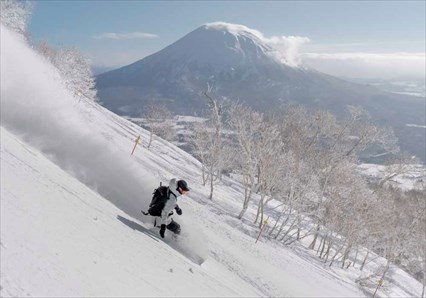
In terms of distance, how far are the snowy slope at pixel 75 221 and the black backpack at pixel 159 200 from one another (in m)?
0.52

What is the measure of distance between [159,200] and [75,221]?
Result: 395 centimetres

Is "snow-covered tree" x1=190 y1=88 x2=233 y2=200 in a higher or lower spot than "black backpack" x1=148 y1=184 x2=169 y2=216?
higher

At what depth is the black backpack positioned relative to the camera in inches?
465

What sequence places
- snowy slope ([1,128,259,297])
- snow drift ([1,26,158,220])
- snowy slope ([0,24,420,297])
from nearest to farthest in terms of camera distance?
snowy slope ([1,128,259,297])
snowy slope ([0,24,420,297])
snow drift ([1,26,158,220])

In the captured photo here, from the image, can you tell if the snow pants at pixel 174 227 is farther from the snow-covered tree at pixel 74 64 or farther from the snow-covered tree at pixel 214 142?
the snow-covered tree at pixel 74 64

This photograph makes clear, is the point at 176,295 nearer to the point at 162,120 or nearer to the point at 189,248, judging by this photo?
the point at 189,248

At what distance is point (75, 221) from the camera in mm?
8086

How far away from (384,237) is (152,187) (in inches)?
1596

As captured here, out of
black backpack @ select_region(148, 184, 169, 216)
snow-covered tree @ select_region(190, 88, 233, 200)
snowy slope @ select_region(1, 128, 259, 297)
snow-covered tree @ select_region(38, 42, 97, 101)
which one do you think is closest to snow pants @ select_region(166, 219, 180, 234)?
black backpack @ select_region(148, 184, 169, 216)

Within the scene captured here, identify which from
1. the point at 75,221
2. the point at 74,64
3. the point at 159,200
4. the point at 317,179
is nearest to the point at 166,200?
the point at 159,200

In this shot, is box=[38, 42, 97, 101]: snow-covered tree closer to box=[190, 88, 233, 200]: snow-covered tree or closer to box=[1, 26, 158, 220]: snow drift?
box=[190, 88, 233, 200]: snow-covered tree

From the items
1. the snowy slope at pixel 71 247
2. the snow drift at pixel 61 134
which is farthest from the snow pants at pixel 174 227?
the snow drift at pixel 61 134

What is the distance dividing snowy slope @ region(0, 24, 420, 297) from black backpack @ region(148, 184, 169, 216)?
52cm

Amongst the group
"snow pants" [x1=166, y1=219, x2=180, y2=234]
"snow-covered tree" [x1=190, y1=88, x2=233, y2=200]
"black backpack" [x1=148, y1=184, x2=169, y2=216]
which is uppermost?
"snow-covered tree" [x1=190, y1=88, x2=233, y2=200]
